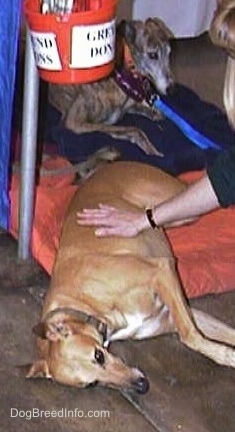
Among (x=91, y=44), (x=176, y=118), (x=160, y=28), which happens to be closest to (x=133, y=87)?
(x=176, y=118)

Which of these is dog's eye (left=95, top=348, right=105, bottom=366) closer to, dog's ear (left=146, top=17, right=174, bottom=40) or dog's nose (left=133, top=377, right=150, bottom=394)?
dog's nose (left=133, top=377, right=150, bottom=394)

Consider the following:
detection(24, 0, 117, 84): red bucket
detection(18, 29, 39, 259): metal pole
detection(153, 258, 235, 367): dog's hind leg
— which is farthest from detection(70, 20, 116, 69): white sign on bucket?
A: detection(153, 258, 235, 367): dog's hind leg

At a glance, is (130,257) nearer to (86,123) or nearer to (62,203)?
(62,203)

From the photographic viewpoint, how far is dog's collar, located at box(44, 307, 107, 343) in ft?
8.57

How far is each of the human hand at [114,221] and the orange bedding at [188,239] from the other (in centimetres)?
26

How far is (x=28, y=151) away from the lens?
314cm

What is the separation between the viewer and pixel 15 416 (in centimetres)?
258

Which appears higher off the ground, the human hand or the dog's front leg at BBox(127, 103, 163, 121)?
the human hand

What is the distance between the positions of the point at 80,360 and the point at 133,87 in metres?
1.97

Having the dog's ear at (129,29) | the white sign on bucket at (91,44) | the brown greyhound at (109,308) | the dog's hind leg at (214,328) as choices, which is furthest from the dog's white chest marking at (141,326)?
the dog's ear at (129,29)

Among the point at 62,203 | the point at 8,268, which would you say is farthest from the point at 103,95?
the point at 8,268

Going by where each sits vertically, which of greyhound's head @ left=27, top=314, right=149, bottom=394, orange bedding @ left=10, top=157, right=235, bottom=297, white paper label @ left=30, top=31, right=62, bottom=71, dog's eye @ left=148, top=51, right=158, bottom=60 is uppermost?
white paper label @ left=30, top=31, right=62, bottom=71

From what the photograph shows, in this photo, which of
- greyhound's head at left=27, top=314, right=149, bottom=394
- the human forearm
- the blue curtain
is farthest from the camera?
the blue curtain

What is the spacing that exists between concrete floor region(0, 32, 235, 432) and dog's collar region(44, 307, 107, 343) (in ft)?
0.53
